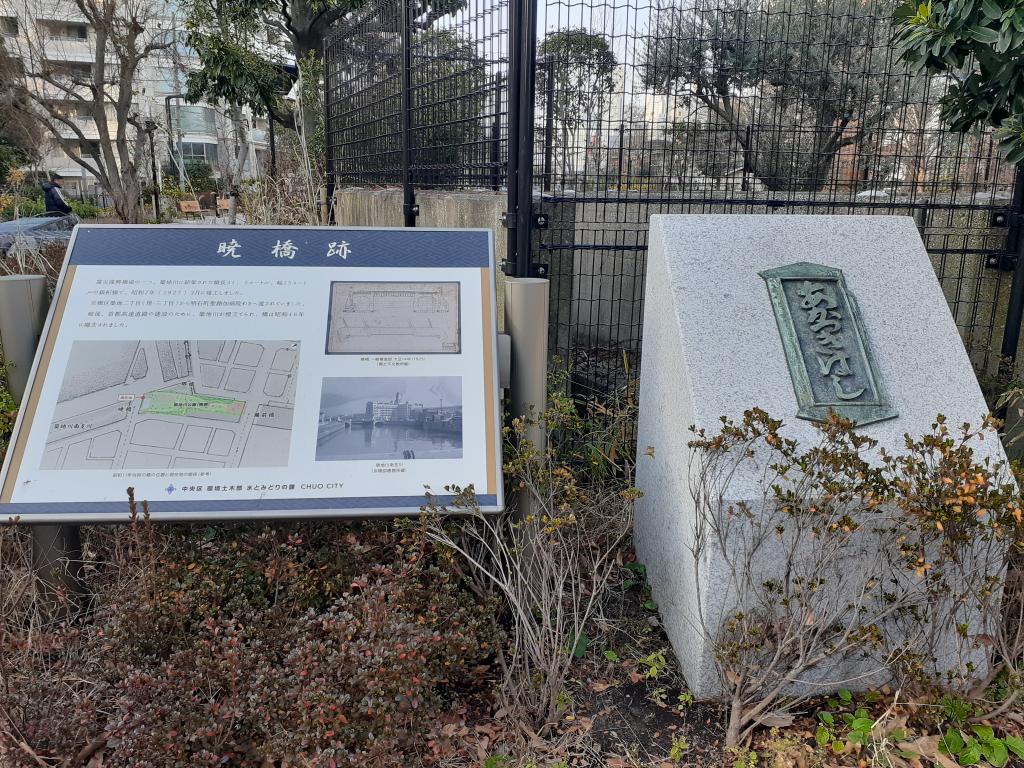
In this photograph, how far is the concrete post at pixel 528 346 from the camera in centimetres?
316

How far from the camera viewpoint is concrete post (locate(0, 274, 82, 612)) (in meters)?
3.09

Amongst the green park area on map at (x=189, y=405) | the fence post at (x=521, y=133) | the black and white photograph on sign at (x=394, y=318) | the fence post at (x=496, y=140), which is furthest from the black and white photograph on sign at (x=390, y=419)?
the fence post at (x=496, y=140)

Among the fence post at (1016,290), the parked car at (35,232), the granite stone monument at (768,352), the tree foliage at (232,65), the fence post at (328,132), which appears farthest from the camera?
the tree foliage at (232,65)

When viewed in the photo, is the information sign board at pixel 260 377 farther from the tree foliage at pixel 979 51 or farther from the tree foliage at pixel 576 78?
the tree foliage at pixel 979 51

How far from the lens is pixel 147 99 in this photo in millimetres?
26656

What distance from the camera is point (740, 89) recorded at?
16.5ft

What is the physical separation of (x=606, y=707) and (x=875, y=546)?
1111mm

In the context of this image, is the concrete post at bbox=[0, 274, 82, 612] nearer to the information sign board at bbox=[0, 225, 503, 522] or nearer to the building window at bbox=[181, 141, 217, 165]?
the information sign board at bbox=[0, 225, 503, 522]

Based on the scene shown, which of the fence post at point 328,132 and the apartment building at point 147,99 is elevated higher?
the apartment building at point 147,99

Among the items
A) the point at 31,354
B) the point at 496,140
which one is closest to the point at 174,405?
the point at 31,354

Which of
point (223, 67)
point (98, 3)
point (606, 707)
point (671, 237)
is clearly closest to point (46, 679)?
point (606, 707)

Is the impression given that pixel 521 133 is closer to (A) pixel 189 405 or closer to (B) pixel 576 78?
(B) pixel 576 78

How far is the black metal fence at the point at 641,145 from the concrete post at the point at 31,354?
8.27ft

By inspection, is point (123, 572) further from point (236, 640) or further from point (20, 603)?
point (236, 640)
